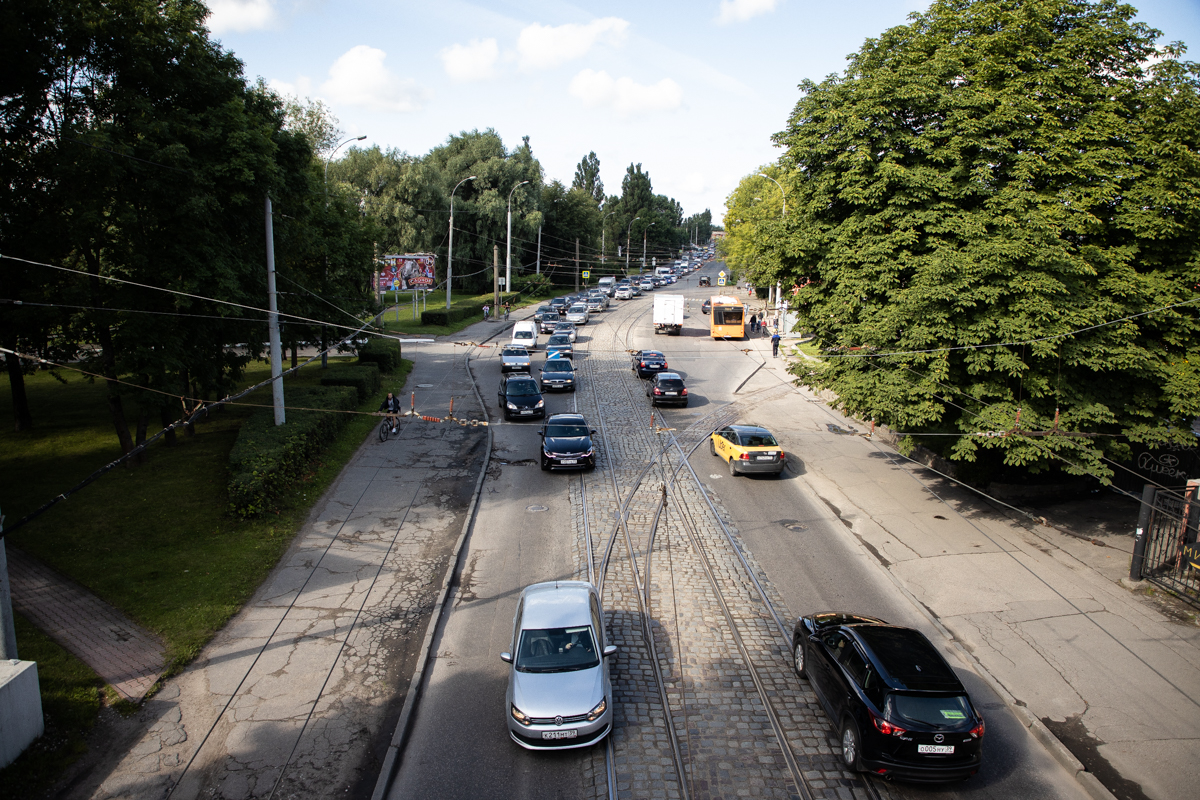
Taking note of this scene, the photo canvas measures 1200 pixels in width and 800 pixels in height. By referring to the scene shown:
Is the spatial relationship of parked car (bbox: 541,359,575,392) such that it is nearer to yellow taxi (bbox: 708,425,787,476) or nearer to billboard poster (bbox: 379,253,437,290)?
yellow taxi (bbox: 708,425,787,476)

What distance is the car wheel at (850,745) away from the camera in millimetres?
9492

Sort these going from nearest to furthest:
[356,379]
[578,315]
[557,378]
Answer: [356,379], [557,378], [578,315]

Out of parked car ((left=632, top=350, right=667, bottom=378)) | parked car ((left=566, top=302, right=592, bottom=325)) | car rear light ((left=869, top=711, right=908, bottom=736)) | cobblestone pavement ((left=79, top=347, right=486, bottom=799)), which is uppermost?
parked car ((left=566, top=302, right=592, bottom=325))

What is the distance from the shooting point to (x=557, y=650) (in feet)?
35.8

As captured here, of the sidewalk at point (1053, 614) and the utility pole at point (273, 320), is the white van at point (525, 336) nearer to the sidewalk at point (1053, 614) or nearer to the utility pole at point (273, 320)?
the utility pole at point (273, 320)

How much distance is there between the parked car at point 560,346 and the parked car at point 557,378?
360 cm

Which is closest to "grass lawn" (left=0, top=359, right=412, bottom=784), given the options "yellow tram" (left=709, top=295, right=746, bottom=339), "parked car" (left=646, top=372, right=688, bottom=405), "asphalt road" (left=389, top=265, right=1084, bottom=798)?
"asphalt road" (left=389, top=265, right=1084, bottom=798)

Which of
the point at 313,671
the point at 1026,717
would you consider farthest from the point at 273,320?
the point at 1026,717

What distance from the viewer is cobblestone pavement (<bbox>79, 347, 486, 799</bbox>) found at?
9.64 metres

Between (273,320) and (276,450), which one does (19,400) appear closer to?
(273,320)

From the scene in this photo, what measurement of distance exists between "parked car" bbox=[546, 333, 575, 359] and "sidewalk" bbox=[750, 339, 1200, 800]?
767 inches

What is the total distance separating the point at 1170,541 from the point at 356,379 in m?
27.1

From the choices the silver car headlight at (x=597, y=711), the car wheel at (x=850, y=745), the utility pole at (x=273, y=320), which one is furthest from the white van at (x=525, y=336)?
the car wheel at (x=850, y=745)

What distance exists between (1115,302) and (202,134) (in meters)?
23.4
